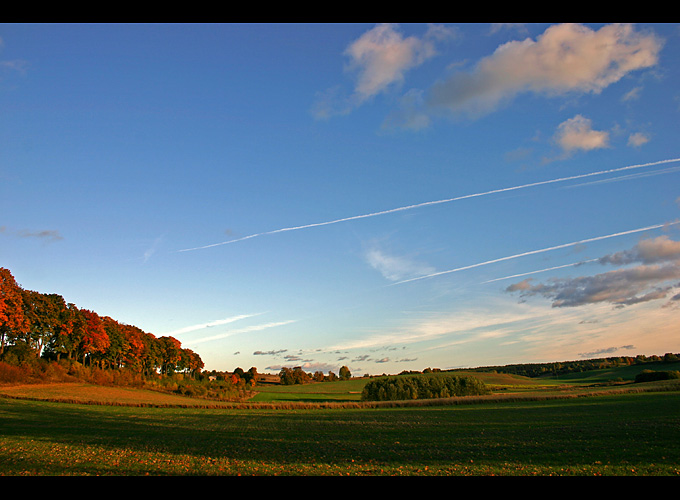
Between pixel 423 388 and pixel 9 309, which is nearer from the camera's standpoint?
pixel 9 309

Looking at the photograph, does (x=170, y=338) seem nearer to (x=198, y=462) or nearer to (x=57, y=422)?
(x=57, y=422)

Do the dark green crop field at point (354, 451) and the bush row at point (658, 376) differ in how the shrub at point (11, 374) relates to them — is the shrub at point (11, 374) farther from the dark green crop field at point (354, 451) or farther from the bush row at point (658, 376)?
the bush row at point (658, 376)

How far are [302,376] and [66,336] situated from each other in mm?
102849

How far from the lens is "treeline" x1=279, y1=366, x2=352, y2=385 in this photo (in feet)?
557

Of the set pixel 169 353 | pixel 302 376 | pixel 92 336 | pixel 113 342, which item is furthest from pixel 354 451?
pixel 302 376

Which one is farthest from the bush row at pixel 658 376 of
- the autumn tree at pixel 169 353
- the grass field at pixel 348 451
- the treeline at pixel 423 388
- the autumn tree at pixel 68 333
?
the autumn tree at pixel 68 333

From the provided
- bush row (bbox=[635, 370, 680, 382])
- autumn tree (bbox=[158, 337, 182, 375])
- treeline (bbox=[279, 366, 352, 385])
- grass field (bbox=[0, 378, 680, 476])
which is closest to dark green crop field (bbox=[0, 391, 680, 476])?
grass field (bbox=[0, 378, 680, 476])

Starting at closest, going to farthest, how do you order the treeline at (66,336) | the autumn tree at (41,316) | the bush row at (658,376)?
the treeline at (66,336), the autumn tree at (41,316), the bush row at (658,376)

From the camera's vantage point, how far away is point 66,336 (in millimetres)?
83375

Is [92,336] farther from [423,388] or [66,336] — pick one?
[423,388]

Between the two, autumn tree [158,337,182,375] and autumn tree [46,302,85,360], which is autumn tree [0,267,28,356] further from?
autumn tree [158,337,182,375]

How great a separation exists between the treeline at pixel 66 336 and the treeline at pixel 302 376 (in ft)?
175

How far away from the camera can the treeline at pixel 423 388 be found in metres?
97.2
